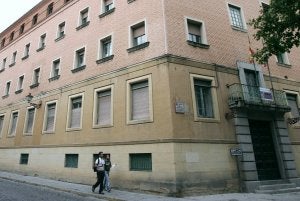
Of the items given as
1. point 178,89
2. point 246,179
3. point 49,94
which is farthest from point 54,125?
point 246,179

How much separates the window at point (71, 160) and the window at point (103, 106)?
2.48 meters

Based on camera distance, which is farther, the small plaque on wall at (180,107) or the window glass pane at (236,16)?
the window glass pane at (236,16)

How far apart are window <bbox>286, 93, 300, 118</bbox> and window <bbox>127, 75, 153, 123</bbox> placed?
913 cm

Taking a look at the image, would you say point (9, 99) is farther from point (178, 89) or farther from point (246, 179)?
point (246, 179)

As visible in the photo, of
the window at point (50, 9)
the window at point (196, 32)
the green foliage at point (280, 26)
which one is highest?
the window at point (50, 9)

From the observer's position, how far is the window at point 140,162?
38.1 feet

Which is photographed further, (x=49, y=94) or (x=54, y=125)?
(x=49, y=94)

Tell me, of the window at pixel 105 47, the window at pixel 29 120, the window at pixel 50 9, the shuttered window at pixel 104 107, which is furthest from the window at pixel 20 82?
the shuttered window at pixel 104 107

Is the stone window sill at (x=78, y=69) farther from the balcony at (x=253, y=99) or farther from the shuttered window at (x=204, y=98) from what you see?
the balcony at (x=253, y=99)

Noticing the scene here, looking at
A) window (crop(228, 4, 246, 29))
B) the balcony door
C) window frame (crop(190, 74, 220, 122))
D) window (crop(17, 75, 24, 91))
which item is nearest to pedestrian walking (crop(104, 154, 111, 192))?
window frame (crop(190, 74, 220, 122))

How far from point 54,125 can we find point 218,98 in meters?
10.6

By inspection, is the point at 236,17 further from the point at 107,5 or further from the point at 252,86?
the point at 107,5

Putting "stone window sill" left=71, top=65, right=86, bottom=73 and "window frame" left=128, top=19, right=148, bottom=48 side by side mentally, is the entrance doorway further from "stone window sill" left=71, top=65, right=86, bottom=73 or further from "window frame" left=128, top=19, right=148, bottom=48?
"stone window sill" left=71, top=65, right=86, bottom=73

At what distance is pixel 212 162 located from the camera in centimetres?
1164
